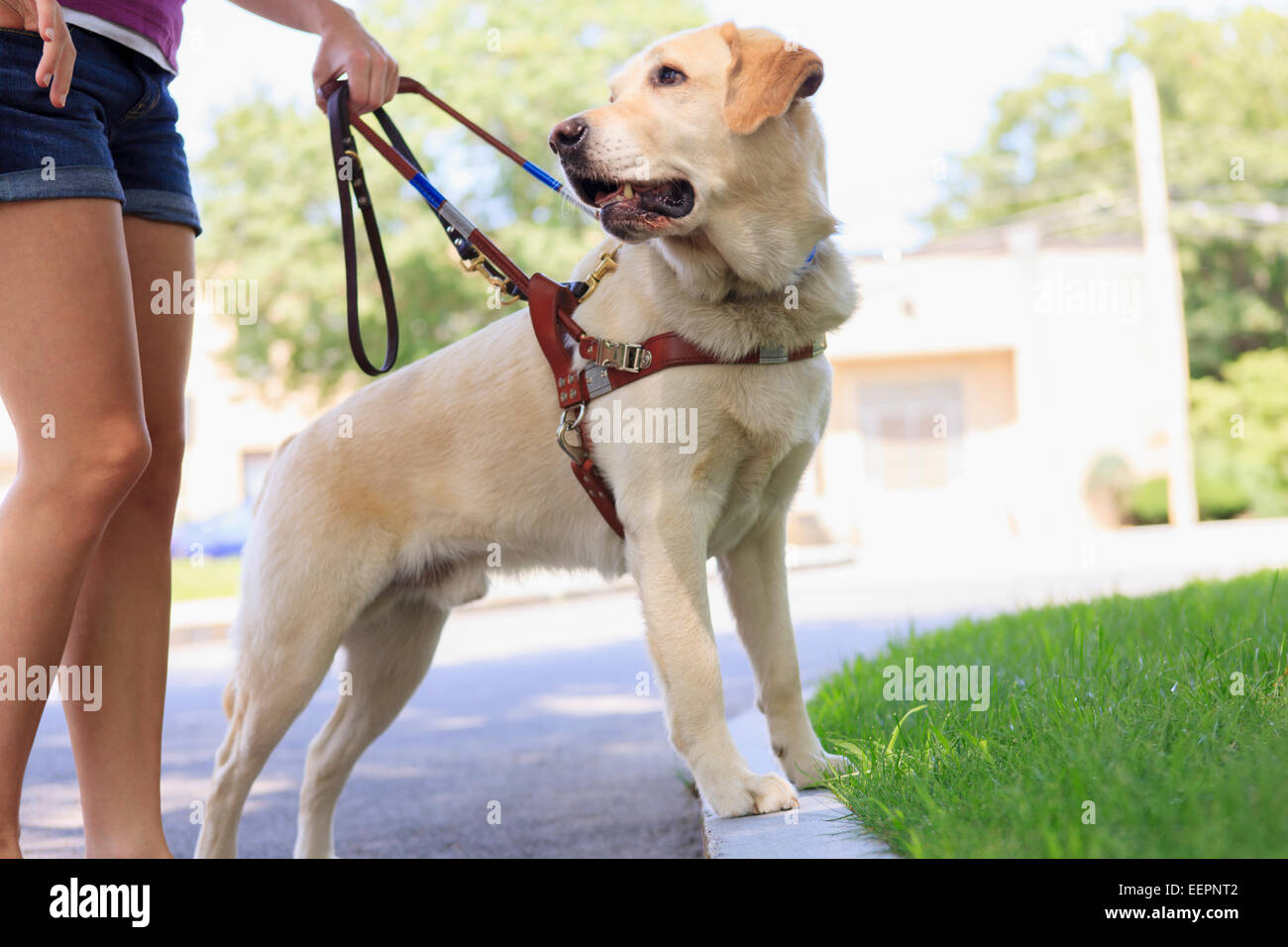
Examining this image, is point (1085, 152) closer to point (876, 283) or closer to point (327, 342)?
point (876, 283)

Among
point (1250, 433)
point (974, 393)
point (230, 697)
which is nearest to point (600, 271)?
point (230, 697)

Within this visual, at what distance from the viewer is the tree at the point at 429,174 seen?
18938 mm

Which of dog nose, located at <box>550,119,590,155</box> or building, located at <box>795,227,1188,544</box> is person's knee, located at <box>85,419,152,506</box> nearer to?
dog nose, located at <box>550,119,590,155</box>

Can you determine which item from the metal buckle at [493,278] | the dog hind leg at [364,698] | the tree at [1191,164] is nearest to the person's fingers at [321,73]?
the metal buckle at [493,278]

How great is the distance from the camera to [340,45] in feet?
10.0

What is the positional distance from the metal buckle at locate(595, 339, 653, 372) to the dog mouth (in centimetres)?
29

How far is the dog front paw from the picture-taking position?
2.64 meters

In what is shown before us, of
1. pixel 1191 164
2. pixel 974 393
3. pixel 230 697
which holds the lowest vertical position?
pixel 230 697

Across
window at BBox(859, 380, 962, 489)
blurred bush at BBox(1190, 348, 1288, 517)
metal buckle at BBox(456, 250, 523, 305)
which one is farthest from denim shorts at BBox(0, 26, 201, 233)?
window at BBox(859, 380, 962, 489)

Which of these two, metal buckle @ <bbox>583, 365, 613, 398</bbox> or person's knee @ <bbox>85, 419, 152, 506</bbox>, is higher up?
metal buckle @ <bbox>583, 365, 613, 398</bbox>

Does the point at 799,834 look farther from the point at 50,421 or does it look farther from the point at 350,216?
the point at 350,216

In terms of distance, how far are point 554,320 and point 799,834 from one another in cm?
139

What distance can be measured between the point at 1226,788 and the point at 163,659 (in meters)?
2.19

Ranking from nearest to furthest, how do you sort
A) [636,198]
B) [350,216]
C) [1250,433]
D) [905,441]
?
[636,198] < [350,216] < [1250,433] < [905,441]
